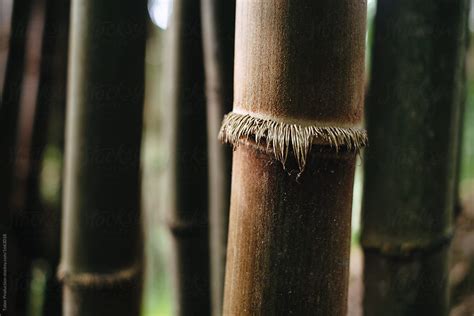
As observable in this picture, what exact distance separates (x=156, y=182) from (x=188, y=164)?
1366 mm

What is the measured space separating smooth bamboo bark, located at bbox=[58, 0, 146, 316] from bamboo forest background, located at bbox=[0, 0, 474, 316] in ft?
1.00

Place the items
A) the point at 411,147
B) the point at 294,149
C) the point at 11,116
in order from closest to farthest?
the point at 294,149 → the point at 411,147 → the point at 11,116

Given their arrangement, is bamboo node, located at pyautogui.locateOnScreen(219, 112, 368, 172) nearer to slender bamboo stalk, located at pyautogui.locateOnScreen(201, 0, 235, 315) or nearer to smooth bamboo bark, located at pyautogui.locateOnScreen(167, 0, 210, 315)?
slender bamboo stalk, located at pyautogui.locateOnScreen(201, 0, 235, 315)

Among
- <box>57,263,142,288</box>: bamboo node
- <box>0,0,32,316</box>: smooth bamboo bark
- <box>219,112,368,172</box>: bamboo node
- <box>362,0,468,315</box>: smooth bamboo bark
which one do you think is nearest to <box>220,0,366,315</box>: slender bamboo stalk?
<box>219,112,368,172</box>: bamboo node

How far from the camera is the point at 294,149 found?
1.44 feet

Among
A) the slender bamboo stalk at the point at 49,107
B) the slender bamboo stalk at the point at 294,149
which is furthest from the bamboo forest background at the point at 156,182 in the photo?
the slender bamboo stalk at the point at 294,149

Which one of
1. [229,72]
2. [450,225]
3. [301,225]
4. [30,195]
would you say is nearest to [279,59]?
[301,225]

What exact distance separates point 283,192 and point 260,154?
4 centimetres

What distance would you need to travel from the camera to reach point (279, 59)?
1.45ft

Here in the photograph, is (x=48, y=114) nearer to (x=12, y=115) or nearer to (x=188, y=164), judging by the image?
(x=12, y=115)

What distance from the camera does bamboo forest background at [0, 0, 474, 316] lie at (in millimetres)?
1058

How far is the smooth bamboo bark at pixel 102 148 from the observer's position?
0.69 m

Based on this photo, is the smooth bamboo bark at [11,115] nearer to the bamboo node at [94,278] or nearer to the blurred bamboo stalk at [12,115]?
the blurred bamboo stalk at [12,115]

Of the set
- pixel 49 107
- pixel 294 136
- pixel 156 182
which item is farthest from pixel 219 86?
pixel 156 182
